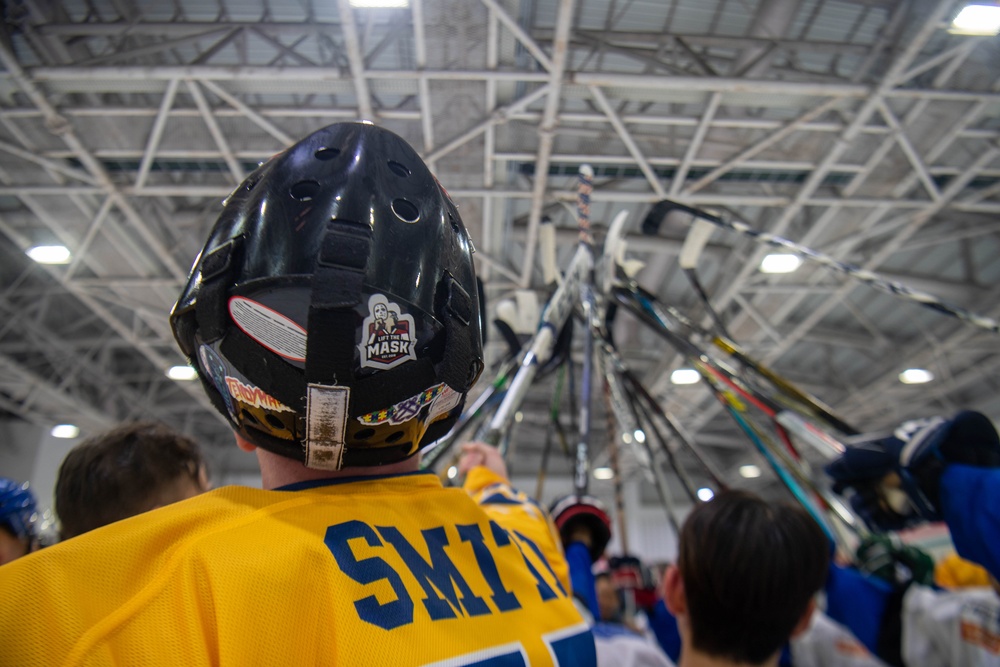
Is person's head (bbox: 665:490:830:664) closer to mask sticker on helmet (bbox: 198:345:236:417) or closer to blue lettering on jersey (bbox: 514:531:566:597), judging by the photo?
blue lettering on jersey (bbox: 514:531:566:597)

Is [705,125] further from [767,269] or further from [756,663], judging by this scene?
[756,663]

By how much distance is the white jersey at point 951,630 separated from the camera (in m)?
2.54

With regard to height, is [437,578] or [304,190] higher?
[304,190]

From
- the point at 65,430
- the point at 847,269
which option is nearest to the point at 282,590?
the point at 847,269

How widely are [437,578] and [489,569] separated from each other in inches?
6.1

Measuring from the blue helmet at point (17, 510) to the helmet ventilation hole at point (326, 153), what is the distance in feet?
5.87

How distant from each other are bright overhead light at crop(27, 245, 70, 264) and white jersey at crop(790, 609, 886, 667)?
357 inches

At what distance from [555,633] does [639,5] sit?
6.71 metres

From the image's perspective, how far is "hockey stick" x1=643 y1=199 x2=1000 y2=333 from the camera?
291 cm

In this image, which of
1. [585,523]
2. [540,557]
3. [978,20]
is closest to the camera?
[540,557]

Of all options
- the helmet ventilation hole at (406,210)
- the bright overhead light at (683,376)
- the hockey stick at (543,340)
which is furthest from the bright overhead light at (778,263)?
the helmet ventilation hole at (406,210)

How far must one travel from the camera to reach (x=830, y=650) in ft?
11.0

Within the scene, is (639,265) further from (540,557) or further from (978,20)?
(978,20)

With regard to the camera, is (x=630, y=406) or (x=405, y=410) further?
(x=630, y=406)
